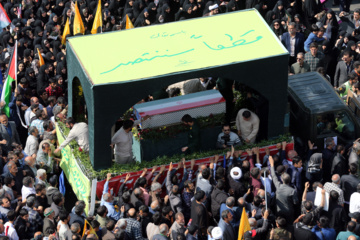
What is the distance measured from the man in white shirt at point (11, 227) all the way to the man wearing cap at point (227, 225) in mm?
3629

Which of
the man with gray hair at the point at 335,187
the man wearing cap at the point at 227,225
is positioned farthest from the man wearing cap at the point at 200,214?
the man with gray hair at the point at 335,187

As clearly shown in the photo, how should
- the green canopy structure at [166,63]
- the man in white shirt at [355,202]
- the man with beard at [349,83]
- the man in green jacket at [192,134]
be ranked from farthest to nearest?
the man with beard at [349,83] → the man in green jacket at [192,134] → the green canopy structure at [166,63] → the man in white shirt at [355,202]

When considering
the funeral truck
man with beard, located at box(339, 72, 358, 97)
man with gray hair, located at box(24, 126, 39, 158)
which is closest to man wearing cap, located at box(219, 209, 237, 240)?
the funeral truck

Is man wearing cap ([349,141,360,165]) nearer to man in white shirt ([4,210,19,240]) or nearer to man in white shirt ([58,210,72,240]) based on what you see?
man in white shirt ([58,210,72,240])

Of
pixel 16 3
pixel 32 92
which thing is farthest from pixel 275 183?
pixel 16 3

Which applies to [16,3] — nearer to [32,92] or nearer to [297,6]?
[32,92]

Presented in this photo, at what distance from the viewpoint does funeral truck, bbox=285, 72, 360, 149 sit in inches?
621

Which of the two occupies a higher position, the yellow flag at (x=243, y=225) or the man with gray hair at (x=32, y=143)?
the yellow flag at (x=243, y=225)

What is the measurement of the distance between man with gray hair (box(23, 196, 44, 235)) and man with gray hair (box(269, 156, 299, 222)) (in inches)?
173

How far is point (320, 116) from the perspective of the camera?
15.7m

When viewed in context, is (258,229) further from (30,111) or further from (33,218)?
(30,111)

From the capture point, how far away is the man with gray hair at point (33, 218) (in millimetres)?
13703

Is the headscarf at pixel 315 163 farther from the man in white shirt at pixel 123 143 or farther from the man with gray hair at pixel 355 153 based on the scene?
the man in white shirt at pixel 123 143

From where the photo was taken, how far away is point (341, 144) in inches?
616
